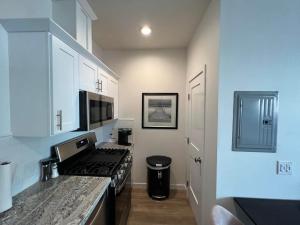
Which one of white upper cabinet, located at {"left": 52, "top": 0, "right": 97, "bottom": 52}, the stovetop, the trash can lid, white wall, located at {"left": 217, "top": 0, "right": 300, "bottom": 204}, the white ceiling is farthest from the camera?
the trash can lid

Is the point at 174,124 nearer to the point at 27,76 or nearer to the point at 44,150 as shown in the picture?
the point at 44,150

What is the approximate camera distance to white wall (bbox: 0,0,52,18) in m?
1.30

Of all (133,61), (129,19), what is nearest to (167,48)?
(133,61)

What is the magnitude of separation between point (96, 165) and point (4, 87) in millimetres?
1184

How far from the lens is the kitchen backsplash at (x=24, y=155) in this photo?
1322 millimetres

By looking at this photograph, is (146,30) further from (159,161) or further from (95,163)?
(159,161)

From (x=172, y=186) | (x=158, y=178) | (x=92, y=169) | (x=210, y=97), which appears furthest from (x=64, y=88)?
(x=172, y=186)

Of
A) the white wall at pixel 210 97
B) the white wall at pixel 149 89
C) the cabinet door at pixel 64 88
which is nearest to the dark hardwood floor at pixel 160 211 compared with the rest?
the white wall at pixel 149 89

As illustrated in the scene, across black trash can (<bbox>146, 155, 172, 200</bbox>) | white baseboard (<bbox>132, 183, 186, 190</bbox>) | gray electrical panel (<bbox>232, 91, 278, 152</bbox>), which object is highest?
gray electrical panel (<bbox>232, 91, 278, 152</bbox>)

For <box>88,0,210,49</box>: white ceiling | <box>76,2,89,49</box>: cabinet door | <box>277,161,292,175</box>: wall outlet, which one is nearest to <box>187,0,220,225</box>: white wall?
<box>88,0,210,49</box>: white ceiling

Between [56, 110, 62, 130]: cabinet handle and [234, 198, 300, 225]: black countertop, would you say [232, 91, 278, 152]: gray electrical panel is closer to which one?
[234, 198, 300, 225]: black countertop

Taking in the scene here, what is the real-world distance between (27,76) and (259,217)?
6.58ft

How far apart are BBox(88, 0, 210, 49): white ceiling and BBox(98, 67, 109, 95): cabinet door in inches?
25.9

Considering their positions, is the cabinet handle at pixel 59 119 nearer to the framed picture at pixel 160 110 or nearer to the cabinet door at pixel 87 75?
the cabinet door at pixel 87 75
